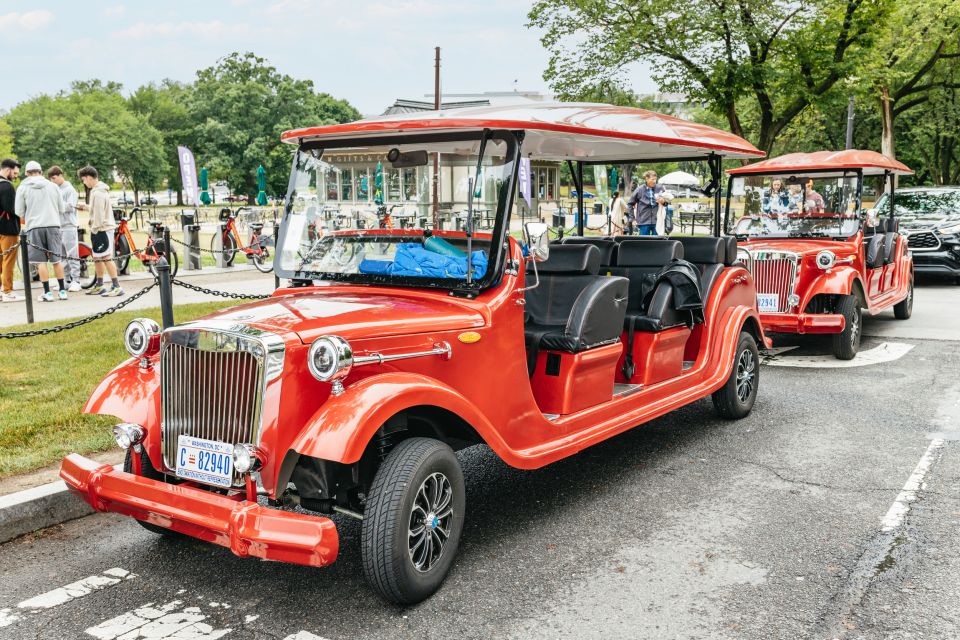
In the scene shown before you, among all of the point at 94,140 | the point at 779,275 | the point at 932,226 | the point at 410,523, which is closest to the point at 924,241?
the point at 932,226

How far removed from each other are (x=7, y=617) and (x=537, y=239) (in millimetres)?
2883

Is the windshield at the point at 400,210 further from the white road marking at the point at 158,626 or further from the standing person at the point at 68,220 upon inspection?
the standing person at the point at 68,220

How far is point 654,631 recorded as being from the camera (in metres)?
3.37

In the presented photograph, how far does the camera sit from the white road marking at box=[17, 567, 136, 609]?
3.65 meters

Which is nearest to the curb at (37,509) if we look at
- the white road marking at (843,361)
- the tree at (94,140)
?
the white road marking at (843,361)

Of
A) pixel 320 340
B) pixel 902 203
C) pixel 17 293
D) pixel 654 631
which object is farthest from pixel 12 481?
pixel 902 203

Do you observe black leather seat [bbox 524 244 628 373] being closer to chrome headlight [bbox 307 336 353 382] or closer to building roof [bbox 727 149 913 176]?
chrome headlight [bbox 307 336 353 382]

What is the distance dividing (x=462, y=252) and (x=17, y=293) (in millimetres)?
10491

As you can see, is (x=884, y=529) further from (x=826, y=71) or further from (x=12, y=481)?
(x=826, y=71)

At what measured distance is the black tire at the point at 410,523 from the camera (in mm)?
3383

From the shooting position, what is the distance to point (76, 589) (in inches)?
149

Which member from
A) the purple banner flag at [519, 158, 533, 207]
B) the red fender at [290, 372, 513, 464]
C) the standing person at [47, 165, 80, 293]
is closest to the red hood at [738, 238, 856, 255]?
the purple banner flag at [519, 158, 533, 207]

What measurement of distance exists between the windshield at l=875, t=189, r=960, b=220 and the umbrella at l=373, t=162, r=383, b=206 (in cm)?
1454

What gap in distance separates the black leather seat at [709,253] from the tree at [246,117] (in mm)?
58252
